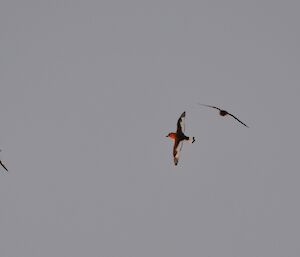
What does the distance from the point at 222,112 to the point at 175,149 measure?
8804 millimetres

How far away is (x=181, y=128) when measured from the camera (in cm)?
4206

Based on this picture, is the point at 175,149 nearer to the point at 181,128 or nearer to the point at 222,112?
the point at 181,128

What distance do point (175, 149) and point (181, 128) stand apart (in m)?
1.89

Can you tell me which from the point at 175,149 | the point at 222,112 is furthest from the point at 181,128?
the point at 222,112

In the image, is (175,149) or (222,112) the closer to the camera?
(222,112)

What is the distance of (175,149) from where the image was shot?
140 feet

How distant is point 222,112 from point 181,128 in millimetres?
7755

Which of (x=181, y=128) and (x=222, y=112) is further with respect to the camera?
(x=181, y=128)

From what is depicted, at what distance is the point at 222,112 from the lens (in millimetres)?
34750
